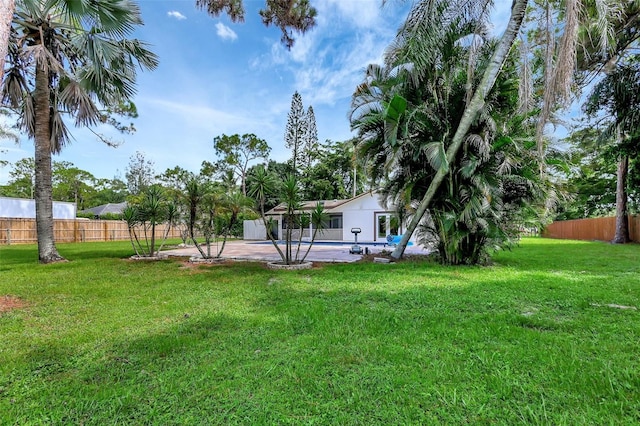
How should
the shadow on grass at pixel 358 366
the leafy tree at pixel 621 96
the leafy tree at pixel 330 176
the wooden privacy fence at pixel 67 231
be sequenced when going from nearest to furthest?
the shadow on grass at pixel 358 366 < the leafy tree at pixel 621 96 < the wooden privacy fence at pixel 67 231 < the leafy tree at pixel 330 176

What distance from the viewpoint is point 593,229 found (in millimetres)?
20969

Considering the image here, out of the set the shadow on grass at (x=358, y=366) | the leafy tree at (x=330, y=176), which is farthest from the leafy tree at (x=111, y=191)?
the shadow on grass at (x=358, y=366)

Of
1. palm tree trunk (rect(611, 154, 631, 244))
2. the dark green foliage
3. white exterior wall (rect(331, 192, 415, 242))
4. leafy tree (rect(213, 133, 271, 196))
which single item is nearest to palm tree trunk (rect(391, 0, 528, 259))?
the dark green foliage

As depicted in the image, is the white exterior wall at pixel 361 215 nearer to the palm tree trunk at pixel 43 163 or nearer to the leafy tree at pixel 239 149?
the leafy tree at pixel 239 149

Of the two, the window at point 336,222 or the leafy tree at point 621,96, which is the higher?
the leafy tree at point 621,96

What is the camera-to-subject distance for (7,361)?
2.97 m

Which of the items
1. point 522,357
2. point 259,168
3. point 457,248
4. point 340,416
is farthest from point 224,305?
point 457,248

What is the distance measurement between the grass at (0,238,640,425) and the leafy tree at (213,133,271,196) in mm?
27453

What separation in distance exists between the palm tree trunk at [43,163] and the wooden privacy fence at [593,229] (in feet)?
89.9

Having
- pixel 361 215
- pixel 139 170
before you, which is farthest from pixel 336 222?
pixel 139 170

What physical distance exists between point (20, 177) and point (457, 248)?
4944 cm

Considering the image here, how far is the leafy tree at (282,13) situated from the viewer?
688 centimetres

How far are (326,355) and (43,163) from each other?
11227mm

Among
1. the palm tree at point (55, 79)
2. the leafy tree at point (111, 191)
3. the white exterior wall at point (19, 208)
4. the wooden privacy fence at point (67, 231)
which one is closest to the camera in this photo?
the palm tree at point (55, 79)
